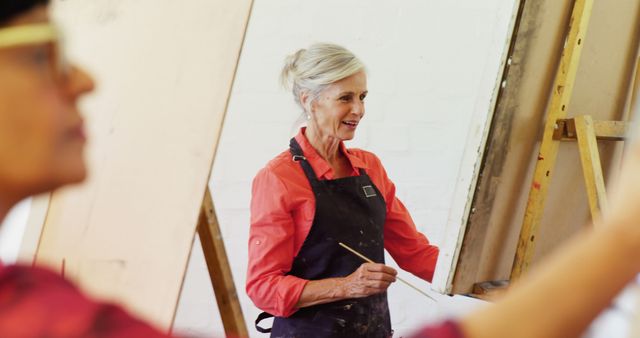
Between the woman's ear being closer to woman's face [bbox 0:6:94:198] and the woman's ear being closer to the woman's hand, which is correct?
the woman's hand

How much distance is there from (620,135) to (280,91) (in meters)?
1.06

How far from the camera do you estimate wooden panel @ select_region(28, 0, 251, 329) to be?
1.17 m

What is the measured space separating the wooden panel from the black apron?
1.79ft

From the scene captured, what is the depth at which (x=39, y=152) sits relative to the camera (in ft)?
1.44

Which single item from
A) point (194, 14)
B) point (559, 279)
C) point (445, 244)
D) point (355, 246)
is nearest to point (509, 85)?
point (445, 244)

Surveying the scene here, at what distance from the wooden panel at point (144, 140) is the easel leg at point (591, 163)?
86 centimetres

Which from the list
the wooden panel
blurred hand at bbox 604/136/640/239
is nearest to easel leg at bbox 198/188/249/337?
the wooden panel

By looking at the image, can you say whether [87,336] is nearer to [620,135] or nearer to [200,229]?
[200,229]

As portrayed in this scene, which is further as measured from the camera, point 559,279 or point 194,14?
point 194,14

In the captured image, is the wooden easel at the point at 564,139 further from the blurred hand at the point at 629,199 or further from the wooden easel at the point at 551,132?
the blurred hand at the point at 629,199

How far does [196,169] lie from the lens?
1201 millimetres

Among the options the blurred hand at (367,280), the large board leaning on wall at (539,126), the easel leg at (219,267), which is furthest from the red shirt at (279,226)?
the large board leaning on wall at (539,126)

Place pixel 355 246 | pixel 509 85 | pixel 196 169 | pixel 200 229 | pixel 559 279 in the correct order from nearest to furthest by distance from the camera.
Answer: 1. pixel 559 279
2. pixel 196 169
3. pixel 200 229
4. pixel 509 85
5. pixel 355 246

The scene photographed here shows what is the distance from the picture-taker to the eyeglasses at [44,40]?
1.44 feet
